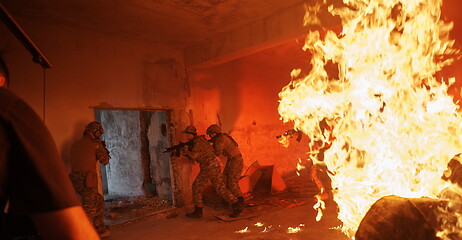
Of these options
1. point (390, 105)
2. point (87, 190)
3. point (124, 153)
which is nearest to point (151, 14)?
Result: point (87, 190)

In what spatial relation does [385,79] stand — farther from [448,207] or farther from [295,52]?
[295,52]

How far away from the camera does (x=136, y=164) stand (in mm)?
9188

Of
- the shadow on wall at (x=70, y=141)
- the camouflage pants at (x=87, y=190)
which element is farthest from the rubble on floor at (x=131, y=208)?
the shadow on wall at (x=70, y=141)

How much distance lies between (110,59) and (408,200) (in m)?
6.22

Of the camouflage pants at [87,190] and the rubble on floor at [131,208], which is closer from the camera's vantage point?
the camouflage pants at [87,190]

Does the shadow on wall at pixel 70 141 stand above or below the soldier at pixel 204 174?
above

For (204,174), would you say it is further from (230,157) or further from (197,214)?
(197,214)

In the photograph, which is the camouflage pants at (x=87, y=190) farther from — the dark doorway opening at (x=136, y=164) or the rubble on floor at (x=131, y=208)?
the dark doorway opening at (x=136, y=164)

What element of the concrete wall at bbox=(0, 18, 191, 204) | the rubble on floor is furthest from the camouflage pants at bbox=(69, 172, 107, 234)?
the rubble on floor

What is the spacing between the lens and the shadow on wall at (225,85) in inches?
337

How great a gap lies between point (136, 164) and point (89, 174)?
3.85 metres

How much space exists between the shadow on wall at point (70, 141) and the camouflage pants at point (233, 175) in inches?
132

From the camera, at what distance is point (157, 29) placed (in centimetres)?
655

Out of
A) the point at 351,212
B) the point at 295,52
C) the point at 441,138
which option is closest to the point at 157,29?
the point at 295,52
